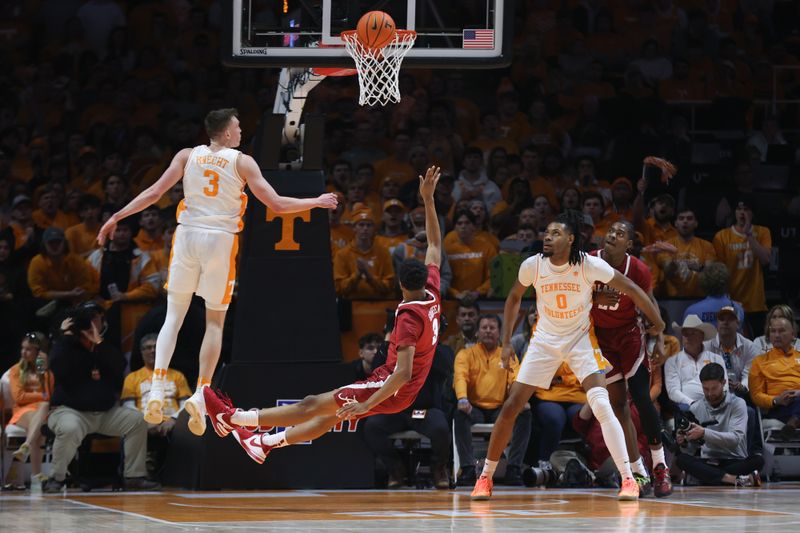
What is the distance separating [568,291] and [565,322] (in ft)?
0.76

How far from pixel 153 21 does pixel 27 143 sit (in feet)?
9.11

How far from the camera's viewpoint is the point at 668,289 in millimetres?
13695

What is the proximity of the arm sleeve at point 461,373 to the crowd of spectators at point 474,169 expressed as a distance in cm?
1

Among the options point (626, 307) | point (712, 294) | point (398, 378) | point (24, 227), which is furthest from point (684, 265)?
point (24, 227)

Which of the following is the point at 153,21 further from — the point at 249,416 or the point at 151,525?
the point at 151,525

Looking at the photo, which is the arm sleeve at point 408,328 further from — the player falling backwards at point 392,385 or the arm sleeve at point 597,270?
the arm sleeve at point 597,270

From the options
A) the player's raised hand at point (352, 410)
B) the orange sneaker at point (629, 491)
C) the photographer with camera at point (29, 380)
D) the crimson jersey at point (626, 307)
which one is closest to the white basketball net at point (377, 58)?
the crimson jersey at point (626, 307)

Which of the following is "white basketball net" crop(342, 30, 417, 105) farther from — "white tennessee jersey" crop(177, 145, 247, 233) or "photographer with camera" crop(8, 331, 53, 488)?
"photographer with camera" crop(8, 331, 53, 488)

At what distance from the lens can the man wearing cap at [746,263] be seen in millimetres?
14000

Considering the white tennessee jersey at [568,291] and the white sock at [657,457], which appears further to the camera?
the white sock at [657,457]

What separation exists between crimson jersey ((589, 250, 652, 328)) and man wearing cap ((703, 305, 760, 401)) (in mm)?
2724

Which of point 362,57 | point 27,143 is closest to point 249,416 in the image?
point 362,57

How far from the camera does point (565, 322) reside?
954 centimetres

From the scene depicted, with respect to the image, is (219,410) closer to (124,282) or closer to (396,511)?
(396,511)
